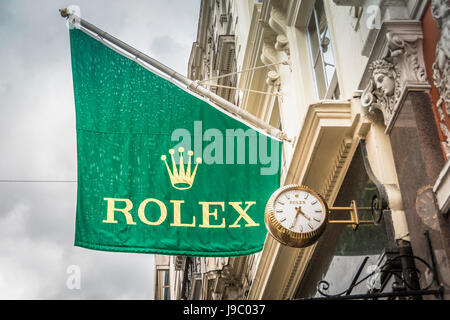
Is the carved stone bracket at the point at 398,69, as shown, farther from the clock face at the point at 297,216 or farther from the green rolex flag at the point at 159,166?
the green rolex flag at the point at 159,166

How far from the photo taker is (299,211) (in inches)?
304

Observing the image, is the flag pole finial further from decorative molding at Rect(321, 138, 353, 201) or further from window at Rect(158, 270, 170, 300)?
window at Rect(158, 270, 170, 300)

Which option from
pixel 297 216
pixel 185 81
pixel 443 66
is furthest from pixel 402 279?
pixel 185 81

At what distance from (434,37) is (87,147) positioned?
5.40 meters

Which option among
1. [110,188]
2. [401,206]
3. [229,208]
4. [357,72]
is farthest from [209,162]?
[401,206]

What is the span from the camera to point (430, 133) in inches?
250

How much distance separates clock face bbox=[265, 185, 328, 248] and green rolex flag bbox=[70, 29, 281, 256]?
1610mm

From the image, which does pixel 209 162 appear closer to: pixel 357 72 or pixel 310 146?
pixel 310 146

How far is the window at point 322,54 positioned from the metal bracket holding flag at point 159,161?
116 cm

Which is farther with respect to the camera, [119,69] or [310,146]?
[119,69]

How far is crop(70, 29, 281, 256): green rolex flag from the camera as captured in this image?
9.20 meters

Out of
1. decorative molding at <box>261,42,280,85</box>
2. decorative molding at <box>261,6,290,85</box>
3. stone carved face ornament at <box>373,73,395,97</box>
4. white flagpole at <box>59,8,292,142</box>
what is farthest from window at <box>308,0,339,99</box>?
stone carved face ornament at <box>373,73,395,97</box>
